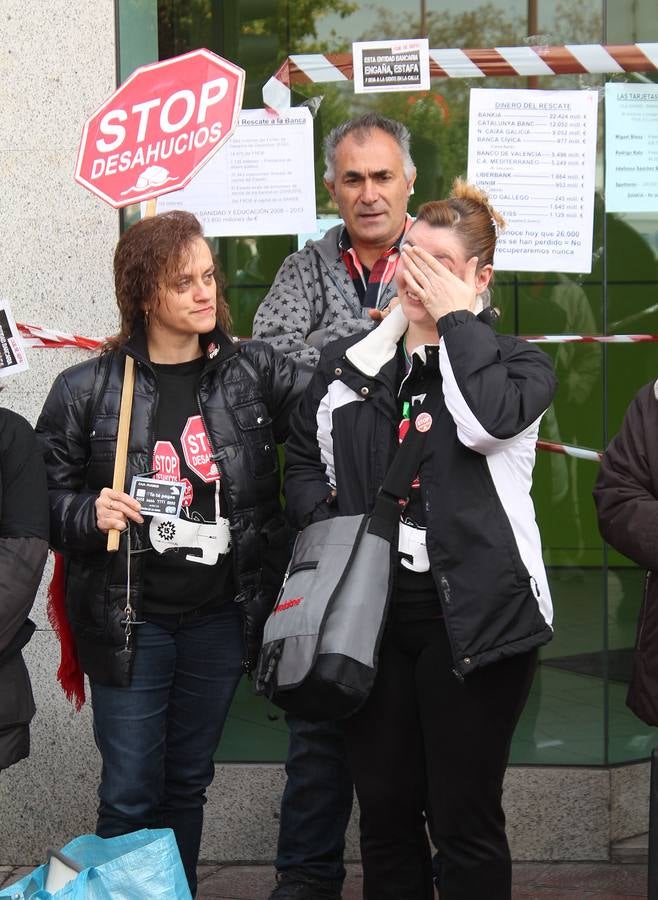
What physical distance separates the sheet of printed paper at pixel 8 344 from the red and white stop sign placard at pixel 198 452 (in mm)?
546

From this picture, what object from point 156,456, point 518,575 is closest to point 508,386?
point 518,575

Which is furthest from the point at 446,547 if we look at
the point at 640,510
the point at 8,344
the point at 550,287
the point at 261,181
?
the point at 261,181

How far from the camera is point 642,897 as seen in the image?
14.6 ft

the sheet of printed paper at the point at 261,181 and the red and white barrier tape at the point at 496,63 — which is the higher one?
the red and white barrier tape at the point at 496,63

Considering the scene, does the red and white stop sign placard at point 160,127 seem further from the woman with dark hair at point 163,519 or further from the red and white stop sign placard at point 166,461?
the red and white stop sign placard at point 166,461

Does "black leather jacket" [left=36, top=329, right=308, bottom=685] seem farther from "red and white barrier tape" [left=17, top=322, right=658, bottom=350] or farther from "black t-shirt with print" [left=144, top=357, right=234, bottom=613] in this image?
"red and white barrier tape" [left=17, top=322, right=658, bottom=350]

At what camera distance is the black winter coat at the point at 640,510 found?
136 inches

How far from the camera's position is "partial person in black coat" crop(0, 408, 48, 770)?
3312 mm

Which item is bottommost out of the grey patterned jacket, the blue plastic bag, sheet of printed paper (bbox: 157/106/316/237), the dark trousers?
the blue plastic bag

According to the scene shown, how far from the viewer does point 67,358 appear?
4.71 metres

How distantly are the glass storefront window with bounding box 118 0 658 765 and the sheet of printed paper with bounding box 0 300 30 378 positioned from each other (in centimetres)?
121

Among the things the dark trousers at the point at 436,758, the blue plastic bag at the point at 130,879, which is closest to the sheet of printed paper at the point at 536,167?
the dark trousers at the point at 436,758

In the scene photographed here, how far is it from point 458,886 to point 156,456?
4.32 feet

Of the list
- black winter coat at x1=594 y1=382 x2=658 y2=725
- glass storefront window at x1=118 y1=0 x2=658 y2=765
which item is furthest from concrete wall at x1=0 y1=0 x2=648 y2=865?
black winter coat at x1=594 y1=382 x2=658 y2=725
